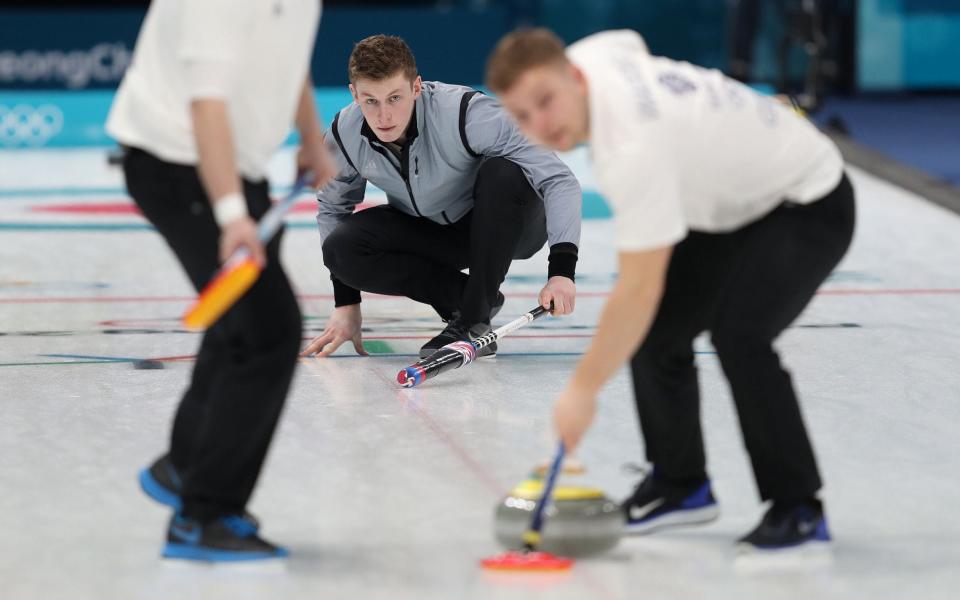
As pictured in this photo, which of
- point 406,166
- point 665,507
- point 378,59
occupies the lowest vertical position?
point 665,507

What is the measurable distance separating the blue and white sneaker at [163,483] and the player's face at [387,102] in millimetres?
1340

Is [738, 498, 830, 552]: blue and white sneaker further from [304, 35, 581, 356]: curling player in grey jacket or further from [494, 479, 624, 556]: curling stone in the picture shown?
[304, 35, 581, 356]: curling player in grey jacket

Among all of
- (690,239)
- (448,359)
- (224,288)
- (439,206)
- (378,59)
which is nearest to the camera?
(224,288)

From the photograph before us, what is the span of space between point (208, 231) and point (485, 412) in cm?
122

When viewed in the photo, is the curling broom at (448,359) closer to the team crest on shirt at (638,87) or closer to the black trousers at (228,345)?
the black trousers at (228,345)

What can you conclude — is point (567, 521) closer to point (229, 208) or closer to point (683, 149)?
point (683, 149)

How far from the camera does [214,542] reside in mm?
2467

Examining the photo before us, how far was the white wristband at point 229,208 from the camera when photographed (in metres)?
2.26

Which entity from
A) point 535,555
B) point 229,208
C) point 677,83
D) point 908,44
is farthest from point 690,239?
point 908,44

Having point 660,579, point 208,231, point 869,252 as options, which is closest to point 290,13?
point 208,231

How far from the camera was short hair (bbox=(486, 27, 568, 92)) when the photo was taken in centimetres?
A: 219

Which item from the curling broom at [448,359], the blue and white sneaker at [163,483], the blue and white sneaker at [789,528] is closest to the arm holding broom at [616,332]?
the blue and white sneaker at [789,528]

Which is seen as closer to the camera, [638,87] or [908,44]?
[638,87]

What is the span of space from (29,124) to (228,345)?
781cm
